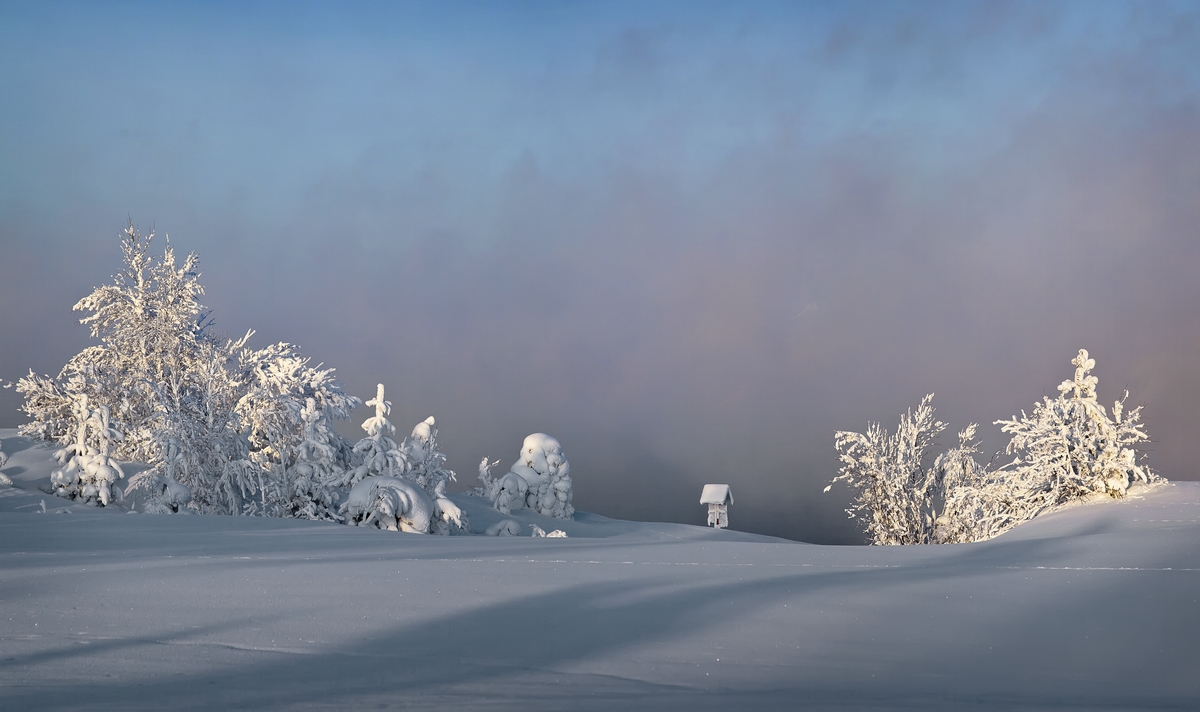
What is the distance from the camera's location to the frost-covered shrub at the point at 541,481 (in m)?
22.3

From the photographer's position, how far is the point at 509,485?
22188 millimetres

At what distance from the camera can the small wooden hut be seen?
2842 centimetres

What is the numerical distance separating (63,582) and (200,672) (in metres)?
2.45

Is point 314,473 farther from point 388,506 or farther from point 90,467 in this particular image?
point 388,506

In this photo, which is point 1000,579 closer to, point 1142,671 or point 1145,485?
point 1142,671

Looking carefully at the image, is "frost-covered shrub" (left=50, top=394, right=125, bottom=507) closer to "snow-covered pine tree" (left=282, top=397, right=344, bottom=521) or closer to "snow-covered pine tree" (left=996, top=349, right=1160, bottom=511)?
"snow-covered pine tree" (left=282, top=397, right=344, bottom=521)

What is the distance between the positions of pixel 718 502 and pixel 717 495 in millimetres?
231

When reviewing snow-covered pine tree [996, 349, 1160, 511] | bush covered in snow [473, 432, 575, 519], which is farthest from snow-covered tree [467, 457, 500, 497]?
snow-covered pine tree [996, 349, 1160, 511]

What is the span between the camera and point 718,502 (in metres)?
28.6

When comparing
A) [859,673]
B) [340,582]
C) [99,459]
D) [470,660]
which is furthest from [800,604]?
[99,459]

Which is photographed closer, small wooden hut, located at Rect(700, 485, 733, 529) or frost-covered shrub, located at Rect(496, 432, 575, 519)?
frost-covered shrub, located at Rect(496, 432, 575, 519)

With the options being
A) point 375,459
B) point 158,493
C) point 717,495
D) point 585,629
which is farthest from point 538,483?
point 585,629

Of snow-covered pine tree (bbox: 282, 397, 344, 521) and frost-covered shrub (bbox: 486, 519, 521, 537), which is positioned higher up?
snow-covered pine tree (bbox: 282, 397, 344, 521)

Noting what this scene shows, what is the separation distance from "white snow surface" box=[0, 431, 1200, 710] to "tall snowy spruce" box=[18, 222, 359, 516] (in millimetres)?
9974
